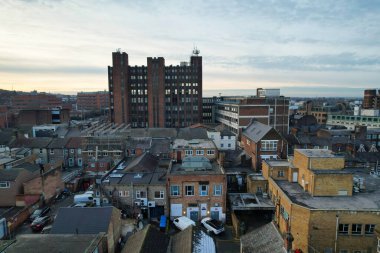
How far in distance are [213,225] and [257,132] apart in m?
23.8

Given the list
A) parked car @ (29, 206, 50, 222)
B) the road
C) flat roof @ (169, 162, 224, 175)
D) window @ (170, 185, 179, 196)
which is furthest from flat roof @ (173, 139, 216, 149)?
parked car @ (29, 206, 50, 222)

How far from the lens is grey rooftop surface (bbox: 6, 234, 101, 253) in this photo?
17270 millimetres

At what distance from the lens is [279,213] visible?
→ 27641 mm

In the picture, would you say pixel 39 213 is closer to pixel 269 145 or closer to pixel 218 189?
pixel 218 189

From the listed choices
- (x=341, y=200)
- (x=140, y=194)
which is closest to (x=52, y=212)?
(x=140, y=194)

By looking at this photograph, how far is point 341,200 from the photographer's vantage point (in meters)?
24.2

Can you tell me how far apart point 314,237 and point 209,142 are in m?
26.7

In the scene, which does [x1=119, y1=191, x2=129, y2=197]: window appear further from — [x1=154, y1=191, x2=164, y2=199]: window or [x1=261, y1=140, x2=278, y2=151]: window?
[x1=261, y1=140, x2=278, y2=151]: window

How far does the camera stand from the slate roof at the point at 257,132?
4486 centimetres

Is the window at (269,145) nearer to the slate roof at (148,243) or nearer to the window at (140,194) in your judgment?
the window at (140,194)

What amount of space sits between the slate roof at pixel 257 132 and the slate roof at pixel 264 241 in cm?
2328

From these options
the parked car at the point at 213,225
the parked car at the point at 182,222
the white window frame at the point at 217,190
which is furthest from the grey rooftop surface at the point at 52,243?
the white window frame at the point at 217,190

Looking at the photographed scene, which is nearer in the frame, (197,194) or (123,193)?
(197,194)

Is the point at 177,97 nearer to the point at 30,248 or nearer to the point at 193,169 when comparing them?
the point at 193,169
